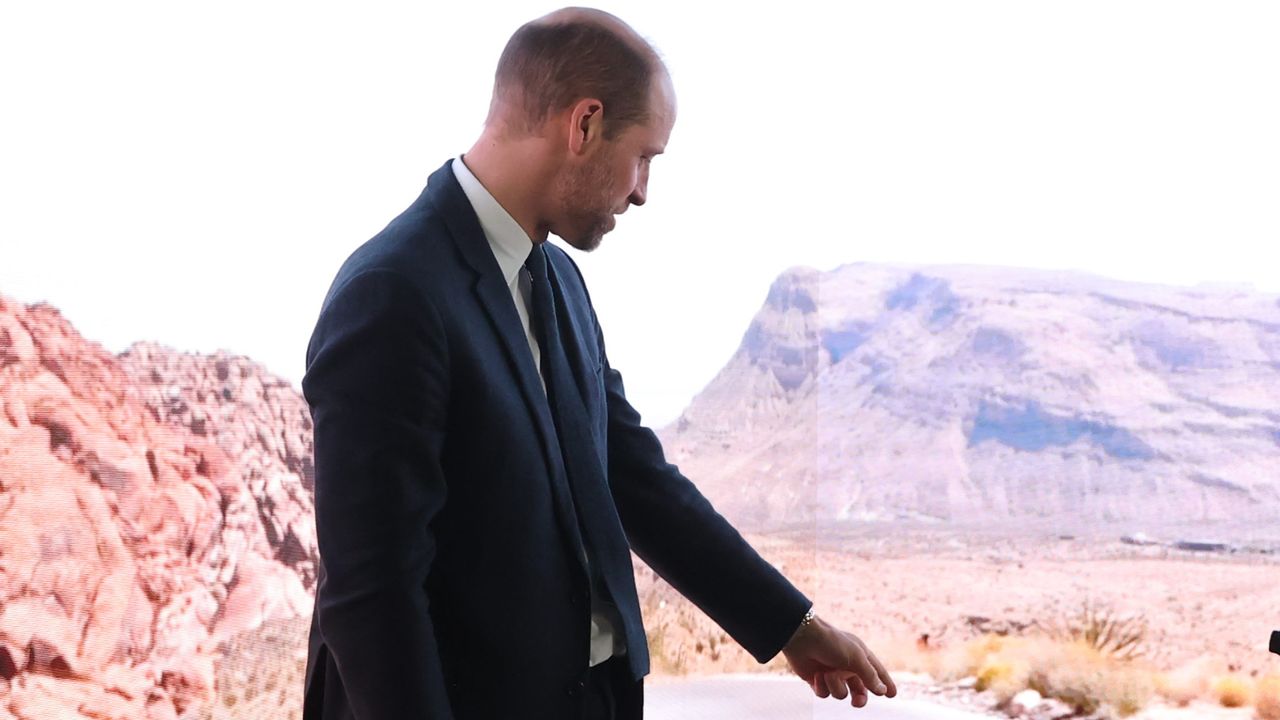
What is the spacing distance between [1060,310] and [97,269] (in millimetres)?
4071

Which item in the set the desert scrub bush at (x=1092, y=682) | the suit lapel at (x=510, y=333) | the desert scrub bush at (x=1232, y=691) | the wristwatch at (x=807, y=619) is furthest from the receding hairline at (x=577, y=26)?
the desert scrub bush at (x=1232, y=691)

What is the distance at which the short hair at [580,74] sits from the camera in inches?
51.5

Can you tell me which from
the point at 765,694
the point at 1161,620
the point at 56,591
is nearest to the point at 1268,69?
the point at 1161,620

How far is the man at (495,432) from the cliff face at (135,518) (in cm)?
274

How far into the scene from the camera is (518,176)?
4.35 ft

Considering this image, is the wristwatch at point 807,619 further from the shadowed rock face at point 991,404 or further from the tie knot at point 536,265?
the shadowed rock face at point 991,404

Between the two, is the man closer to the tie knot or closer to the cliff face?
the tie knot

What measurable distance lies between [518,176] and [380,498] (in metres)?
0.39


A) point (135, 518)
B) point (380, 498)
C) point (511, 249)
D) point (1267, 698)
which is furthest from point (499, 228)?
point (1267, 698)

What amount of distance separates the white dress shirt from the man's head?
0.09 feet

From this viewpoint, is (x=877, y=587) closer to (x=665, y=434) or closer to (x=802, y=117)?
(x=665, y=434)

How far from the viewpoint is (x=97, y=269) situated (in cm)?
365

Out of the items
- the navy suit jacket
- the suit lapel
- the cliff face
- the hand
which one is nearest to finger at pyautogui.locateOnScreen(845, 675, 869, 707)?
the hand

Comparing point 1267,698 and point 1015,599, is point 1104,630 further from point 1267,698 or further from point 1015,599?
point 1267,698
